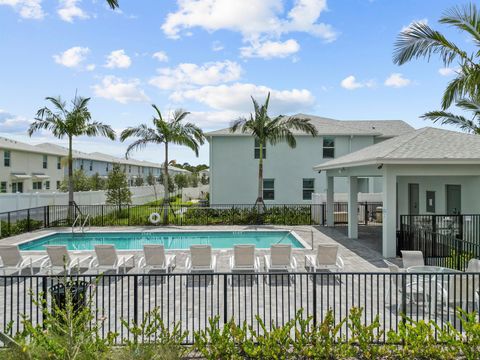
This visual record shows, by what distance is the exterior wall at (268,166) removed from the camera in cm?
2767

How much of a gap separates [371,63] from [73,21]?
13.2 metres

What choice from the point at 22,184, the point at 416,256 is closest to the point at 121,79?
the point at 416,256

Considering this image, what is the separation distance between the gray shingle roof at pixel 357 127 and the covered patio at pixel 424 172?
357 inches

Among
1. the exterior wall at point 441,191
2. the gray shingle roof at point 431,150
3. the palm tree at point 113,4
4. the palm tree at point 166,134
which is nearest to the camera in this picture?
the palm tree at point 113,4

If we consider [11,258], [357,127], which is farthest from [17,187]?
[357,127]

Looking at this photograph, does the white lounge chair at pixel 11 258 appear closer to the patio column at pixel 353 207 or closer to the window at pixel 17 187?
the patio column at pixel 353 207

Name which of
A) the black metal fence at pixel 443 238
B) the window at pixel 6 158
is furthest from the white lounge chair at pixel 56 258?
the window at pixel 6 158

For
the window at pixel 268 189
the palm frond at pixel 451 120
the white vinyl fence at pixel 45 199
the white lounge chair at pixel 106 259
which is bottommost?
the white lounge chair at pixel 106 259

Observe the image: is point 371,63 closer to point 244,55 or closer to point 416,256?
point 244,55

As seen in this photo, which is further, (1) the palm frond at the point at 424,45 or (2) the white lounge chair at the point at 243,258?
(1) the palm frond at the point at 424,45

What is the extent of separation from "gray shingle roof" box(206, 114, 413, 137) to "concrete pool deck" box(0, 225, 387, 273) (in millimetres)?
9467

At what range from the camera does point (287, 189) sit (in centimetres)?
2778

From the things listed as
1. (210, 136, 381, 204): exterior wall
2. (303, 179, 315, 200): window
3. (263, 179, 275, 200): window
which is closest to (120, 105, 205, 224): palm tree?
(210, 136, 381, 204): exterior wall

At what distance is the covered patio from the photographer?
1260cm
